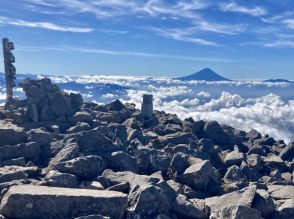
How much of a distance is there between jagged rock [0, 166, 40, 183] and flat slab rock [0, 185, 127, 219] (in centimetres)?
295

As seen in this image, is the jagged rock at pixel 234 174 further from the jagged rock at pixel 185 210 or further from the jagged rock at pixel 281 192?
the jagged rock at pixel 185 210

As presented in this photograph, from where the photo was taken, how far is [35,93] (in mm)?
35375

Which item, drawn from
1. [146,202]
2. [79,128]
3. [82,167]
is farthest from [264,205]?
[79,128]

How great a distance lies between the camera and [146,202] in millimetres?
15055

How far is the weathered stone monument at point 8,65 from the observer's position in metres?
47.7

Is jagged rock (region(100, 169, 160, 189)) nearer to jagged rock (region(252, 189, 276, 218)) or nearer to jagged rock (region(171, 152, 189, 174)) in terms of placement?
jagged rock (region(171, 152, 189, 174))

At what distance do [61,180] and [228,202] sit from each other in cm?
673

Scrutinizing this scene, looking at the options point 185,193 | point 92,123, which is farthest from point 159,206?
point 92,123

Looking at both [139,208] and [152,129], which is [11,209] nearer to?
[139,208]

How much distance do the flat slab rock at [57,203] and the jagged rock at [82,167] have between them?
10.1ft

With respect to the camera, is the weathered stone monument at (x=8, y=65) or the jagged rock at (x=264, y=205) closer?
the jagged rock at (x=264, y=205)

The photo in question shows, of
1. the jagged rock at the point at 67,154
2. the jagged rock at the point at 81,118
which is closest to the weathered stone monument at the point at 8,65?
the jagged rock at the point at 81,118

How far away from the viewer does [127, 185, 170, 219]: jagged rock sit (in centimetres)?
1491

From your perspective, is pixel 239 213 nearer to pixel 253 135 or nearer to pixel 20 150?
pixel 20 150
